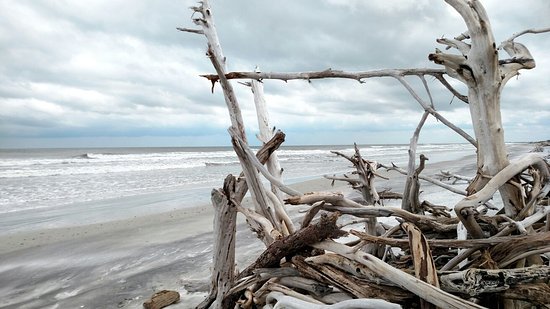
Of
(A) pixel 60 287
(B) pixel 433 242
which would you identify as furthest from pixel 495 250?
(A) pixel 60 287

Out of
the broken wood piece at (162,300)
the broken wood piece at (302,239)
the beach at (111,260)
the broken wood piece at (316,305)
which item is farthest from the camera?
the beach at (111,260)

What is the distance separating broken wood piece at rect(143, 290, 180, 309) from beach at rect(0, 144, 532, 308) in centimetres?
8

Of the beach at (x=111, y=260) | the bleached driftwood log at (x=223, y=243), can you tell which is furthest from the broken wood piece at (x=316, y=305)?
the beach at (x=111, y=260)

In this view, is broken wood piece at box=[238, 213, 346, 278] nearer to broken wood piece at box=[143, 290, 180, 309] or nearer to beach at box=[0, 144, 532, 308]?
beach at box=[0, 144, 532, 308]

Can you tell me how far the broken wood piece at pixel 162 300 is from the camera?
3.61 meters

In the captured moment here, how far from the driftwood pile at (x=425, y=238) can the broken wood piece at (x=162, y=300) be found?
5.59 ft

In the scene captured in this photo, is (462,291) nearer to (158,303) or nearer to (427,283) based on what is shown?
(427,283)

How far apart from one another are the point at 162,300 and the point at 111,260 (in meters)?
2.46

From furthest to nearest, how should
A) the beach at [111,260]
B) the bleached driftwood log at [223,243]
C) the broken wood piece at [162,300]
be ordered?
1. the beach at [111,260]
2. the broken wood piece at [162,300]
3. the bleached driftwood log at [223,243]

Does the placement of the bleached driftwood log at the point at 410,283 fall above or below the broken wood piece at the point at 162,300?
above

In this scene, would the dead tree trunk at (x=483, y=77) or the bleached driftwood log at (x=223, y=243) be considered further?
the bleached driftwood log at (x=223, y=243)

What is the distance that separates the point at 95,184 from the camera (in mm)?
15516

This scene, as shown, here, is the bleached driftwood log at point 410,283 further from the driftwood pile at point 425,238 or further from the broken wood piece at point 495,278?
the broken wood piece at point 495,278

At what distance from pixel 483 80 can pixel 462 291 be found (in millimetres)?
860
